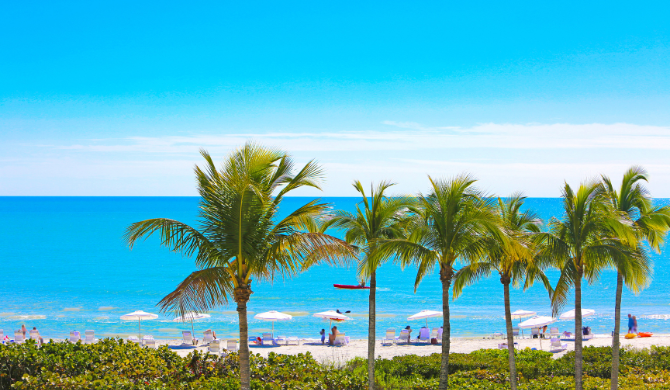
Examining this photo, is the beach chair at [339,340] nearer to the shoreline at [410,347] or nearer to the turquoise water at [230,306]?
the shoreline at [410,347]

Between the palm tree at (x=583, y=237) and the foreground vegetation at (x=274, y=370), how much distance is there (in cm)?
323

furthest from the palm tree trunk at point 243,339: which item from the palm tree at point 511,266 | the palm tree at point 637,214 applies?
the palm tree at point 637,214

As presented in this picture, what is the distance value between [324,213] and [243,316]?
7.95 ft

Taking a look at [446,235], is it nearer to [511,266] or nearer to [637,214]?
[511,266]

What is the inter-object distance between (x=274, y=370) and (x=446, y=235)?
522 cm

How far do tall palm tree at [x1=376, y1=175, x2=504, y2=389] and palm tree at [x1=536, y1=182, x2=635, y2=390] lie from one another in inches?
69.9

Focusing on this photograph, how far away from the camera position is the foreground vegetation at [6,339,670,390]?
1143 centimetres

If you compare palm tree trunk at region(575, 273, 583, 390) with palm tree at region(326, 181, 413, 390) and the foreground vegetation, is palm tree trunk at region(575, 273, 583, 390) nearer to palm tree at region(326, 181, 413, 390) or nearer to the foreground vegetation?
the foreground vegetation

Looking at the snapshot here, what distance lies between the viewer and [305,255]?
1033 centimetres

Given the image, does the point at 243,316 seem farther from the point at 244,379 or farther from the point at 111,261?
the point at 111,261

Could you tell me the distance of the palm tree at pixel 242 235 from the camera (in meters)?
9.68

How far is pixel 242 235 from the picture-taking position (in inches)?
385

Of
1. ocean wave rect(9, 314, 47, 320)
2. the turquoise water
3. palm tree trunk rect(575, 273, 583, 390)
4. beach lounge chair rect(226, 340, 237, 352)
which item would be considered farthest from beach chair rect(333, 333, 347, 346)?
ocean wave rect(9, 314, 47, 320)

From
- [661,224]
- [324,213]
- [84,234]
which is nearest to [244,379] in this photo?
[324,213]
